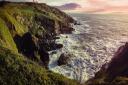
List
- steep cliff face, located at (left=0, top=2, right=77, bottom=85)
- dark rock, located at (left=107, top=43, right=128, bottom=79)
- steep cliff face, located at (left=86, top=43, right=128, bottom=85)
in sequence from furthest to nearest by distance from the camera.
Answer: dark rock, located at (left=107, top=43, right=128, bottom=79), steep cliff face, located at (left=86, top=43, right=128, bottom=85), steep cliff face, located at (left=0, top=2, right=77, bottom=85)

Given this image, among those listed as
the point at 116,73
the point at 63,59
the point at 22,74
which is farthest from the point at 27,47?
the point at 116,73

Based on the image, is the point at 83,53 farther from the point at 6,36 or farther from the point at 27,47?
the point at 6,36

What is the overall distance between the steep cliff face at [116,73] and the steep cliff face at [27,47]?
6127 mm

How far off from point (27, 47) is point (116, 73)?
135 ft

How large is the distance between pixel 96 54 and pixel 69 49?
36.5 ft

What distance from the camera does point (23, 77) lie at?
209 ft

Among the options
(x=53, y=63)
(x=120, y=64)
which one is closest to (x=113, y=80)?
(x=120, y=64)

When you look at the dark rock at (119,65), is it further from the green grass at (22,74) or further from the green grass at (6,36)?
the green grass at (6,36)

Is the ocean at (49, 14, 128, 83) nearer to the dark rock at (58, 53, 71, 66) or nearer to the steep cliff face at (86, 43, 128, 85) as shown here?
→ the dark rock at (58, 53, 71, 66)

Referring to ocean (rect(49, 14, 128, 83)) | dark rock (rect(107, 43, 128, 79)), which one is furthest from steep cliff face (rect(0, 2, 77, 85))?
dark rock (rect(107, 43, 128, 79))

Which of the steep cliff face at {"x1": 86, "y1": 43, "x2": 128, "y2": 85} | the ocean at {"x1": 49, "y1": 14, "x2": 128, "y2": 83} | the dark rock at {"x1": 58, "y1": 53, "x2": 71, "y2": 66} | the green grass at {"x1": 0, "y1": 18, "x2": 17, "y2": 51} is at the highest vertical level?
the green grass at {"x1": 0, "y1": 18, "x2": 17, "y2": 51}

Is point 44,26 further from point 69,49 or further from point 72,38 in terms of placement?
point 69,49

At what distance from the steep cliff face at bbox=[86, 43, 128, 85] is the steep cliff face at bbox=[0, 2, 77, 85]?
20.1ft

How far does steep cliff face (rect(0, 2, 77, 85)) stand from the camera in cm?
6431
